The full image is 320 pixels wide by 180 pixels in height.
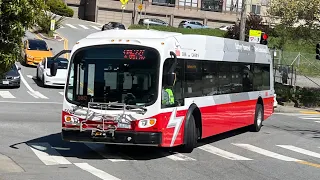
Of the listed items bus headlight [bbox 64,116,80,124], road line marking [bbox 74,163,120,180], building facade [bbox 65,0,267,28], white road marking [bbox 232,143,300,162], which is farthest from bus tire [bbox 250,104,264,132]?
building facade [bbox 65,0,267,28]

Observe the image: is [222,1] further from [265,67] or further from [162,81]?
[162,81]

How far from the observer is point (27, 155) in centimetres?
1327

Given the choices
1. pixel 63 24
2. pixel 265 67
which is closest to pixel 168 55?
pixel 265 67

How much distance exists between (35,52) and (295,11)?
17.6 m

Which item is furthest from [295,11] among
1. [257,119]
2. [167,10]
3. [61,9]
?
[61,9]

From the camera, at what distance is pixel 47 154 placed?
13.5m

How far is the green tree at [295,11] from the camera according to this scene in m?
31.5

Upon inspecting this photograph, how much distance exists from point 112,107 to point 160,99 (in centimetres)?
106

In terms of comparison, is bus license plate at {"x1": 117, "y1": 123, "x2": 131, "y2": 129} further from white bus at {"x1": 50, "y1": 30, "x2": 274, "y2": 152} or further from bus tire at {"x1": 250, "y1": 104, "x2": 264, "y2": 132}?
bus tire at {"x1": 250, "y1": 104, "x2": 264, "y2": 132}

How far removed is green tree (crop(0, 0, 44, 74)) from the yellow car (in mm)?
30609

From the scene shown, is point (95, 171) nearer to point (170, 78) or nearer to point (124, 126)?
point (124, 126)

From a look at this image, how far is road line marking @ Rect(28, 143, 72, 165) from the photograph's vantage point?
1261 centimetres

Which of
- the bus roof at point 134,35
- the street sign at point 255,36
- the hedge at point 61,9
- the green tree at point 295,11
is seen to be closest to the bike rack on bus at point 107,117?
the bus roof at point 134,35

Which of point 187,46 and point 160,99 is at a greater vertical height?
point 187,46
